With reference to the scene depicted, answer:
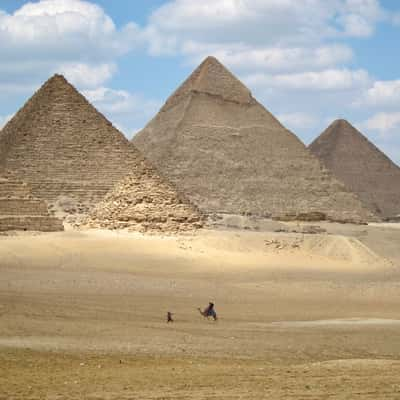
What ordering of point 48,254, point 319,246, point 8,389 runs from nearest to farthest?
point 8,389 → point 48,254 → point 319,246

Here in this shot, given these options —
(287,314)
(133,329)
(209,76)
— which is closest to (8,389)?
(133,329)

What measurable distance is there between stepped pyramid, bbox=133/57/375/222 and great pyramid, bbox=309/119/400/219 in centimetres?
1424

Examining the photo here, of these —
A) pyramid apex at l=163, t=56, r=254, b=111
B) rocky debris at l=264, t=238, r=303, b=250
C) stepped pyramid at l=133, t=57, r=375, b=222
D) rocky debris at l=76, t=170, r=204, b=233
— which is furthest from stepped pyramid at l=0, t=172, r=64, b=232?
pyramid apex at l=163, t=56, r=254, b=111

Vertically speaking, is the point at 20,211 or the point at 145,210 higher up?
the point at 145,210

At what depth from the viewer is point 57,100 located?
41.1 meters

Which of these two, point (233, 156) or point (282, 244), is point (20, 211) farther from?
point (233, 156)

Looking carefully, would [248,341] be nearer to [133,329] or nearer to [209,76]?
[133,329]

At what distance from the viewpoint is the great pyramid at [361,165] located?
74750 mm

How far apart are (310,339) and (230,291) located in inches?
245

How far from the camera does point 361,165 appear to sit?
75.6 meters

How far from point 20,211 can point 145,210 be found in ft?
14.2

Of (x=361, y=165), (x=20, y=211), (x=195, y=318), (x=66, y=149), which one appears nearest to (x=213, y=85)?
(x=361, y=165)

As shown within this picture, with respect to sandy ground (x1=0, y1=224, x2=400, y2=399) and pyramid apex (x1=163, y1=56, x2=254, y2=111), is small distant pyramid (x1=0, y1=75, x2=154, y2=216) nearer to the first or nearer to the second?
sandy ground (x1=0, y1=224, x2=400, y2=399)

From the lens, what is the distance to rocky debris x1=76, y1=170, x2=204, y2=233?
26688mm
